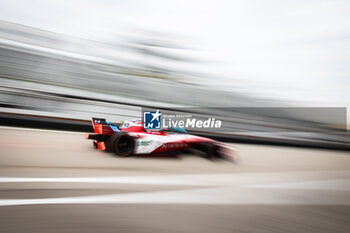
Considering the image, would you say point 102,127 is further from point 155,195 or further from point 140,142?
point 155,195

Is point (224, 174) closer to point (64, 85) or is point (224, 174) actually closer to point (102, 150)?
point (102, 150)

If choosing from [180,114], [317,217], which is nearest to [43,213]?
[317,217]

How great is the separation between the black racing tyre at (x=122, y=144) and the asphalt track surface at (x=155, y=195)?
0.10 m

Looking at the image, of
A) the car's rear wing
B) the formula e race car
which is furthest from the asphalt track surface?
the car's rear wing

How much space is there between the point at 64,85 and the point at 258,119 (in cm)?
548

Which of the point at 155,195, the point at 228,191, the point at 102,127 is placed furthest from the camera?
the point at 102,127

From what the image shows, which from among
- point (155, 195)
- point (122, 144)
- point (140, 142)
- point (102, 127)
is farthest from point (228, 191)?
point (102, 127)


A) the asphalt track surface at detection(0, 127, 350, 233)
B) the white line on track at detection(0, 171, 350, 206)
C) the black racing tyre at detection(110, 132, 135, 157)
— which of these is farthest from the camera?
the black racing tyre at detection(110, 132, 135, 157)

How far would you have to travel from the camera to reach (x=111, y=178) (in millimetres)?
1824

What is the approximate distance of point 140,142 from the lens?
2.51m

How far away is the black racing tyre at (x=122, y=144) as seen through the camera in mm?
2438

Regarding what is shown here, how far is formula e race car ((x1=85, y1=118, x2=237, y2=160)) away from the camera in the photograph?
247cm

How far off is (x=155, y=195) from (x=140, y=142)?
3.35 feet

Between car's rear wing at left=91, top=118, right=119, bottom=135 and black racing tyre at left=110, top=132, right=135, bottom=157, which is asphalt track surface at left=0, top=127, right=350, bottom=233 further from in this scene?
car's rear wing at left=91, top=118, right=119, bottom=135
